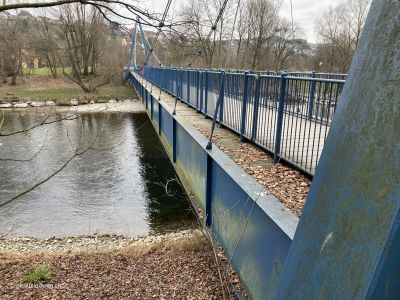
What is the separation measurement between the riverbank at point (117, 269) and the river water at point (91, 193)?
4.14ft

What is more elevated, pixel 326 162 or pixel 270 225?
pixel 326 162

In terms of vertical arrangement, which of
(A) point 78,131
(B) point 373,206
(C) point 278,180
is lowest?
(A) point 78,131

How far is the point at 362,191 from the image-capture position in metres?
0.90

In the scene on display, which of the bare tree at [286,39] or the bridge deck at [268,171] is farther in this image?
the bare tree at [286,39]

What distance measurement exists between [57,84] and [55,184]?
3338 cm

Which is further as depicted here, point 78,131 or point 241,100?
point 78,131

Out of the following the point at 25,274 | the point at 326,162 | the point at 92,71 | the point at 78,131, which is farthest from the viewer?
the point at 92,71

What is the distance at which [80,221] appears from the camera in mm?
9719

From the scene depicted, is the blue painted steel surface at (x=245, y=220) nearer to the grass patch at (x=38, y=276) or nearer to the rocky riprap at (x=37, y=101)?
the grass patch at (x=38, y=276)

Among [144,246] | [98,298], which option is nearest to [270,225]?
[98,298]

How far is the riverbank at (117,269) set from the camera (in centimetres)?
514

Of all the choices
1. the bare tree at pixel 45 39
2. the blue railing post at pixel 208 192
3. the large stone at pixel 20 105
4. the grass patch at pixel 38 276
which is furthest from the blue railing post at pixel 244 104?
the large stone at pixel 20 105

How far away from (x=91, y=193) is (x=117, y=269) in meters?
5.97

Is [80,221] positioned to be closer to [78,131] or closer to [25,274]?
[25,274]
